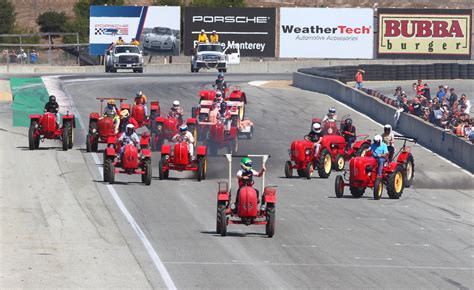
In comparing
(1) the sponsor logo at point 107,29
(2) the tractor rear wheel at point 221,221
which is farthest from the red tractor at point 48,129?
(1) the sponsor logo at point 107,29

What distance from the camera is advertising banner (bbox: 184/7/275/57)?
273 feet

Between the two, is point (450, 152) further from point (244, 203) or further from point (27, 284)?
point (27, 284)

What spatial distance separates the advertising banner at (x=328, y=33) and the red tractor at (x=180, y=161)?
52983 millimetres

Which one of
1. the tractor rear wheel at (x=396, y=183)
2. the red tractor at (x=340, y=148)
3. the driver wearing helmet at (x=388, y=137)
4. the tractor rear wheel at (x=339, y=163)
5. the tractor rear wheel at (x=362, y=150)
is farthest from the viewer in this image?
the tractor rear wheel at (x=339, y=163)

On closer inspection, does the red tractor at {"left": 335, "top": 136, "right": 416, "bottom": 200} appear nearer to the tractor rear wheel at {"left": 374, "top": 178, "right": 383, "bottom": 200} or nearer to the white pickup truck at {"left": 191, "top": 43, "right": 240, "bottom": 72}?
the tractor rear wheel at {"left": 374, "top": 178, "right": 383, "bottom": 200}

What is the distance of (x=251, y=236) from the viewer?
2338cm

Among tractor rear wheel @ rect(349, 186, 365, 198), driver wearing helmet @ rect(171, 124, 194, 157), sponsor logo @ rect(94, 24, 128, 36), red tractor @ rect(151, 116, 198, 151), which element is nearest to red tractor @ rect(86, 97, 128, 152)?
red tractor @ rect(151, 116, 198, 151)

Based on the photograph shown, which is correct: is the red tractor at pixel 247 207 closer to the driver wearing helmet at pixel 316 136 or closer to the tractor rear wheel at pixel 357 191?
the tractor rear wheel at pixel 357 191

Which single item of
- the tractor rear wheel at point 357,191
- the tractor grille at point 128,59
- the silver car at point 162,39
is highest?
the silver car at point 162,39

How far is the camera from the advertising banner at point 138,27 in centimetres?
8250

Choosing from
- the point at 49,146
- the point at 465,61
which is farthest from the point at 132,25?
the point at 49,146

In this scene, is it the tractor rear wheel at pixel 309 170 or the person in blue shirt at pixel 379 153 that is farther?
the tractor rear wheel at pixel 309 170

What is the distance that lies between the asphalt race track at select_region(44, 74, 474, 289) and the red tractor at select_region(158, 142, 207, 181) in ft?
1.26

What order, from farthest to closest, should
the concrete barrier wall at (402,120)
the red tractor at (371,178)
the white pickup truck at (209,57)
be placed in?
the white pickup truck at (209,57), the concrete barrier wall at (402,120), the red tractor at (371,178)
